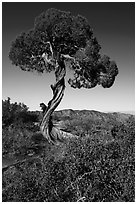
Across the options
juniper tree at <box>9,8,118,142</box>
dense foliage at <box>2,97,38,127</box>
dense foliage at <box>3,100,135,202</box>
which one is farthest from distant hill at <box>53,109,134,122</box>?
dense foliage at <box>3,100,135,202</box>

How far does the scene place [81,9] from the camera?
573cm

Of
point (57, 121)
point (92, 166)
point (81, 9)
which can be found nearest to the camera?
point (92, 166)

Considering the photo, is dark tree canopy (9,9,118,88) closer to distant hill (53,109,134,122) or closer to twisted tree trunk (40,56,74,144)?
twisted tree trunk (40,56,74,144)

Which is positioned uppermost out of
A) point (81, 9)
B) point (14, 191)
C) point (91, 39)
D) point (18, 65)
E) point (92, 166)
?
point (81, 9)

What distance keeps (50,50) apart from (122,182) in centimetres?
355

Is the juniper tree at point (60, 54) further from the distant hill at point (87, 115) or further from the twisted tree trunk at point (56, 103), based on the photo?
the distant hill at point (87, 115)

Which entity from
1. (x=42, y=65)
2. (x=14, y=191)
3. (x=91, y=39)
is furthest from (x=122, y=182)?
(x=42, y=65)

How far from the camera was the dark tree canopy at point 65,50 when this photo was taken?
6.00 meters

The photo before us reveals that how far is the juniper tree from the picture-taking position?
6008 mm

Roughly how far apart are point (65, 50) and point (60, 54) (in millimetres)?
181

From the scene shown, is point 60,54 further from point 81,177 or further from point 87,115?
point 81,177

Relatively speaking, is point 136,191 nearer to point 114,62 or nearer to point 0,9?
point 0,9

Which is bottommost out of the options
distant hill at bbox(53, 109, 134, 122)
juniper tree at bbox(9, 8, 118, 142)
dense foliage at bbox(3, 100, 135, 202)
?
dense foliage at bbox(3, 100, 135, 202)

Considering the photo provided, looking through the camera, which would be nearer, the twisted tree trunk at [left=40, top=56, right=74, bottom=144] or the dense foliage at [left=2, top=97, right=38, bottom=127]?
the dense foliage at [left=2, top=97, right=38, bottom=127]
